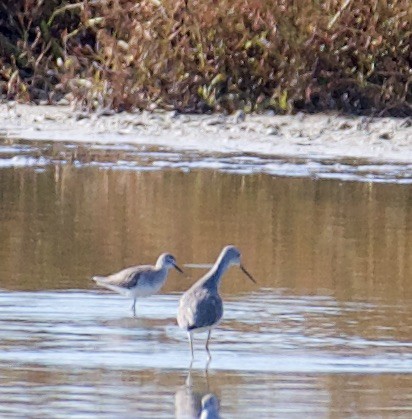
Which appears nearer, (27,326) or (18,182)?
(27,326)

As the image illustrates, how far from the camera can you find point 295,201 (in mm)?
12047

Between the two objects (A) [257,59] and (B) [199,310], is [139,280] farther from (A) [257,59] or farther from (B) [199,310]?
(A) [257,59]

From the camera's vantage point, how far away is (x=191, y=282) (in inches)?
366

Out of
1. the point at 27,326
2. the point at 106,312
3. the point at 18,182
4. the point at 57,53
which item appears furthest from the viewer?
the point at 57,53

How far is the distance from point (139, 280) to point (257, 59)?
28.0ft

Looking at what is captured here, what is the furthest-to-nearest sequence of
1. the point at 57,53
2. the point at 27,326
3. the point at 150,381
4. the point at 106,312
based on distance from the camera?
the point at 57,53, the point at 106,312, the point at 27,326, the point at 150,381

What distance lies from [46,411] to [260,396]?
0.88m

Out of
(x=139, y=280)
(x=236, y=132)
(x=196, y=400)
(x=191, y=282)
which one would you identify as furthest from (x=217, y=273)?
(x=236, y=132)

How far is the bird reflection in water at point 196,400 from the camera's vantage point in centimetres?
642

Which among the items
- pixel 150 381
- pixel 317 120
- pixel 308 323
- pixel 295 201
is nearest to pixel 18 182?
pixel 295 201

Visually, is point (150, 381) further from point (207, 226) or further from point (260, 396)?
point (207, 226)

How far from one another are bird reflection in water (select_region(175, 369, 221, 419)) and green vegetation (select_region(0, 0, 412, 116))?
9.45 meters

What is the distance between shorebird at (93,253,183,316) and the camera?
8.62m

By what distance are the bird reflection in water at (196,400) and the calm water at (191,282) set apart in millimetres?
16
